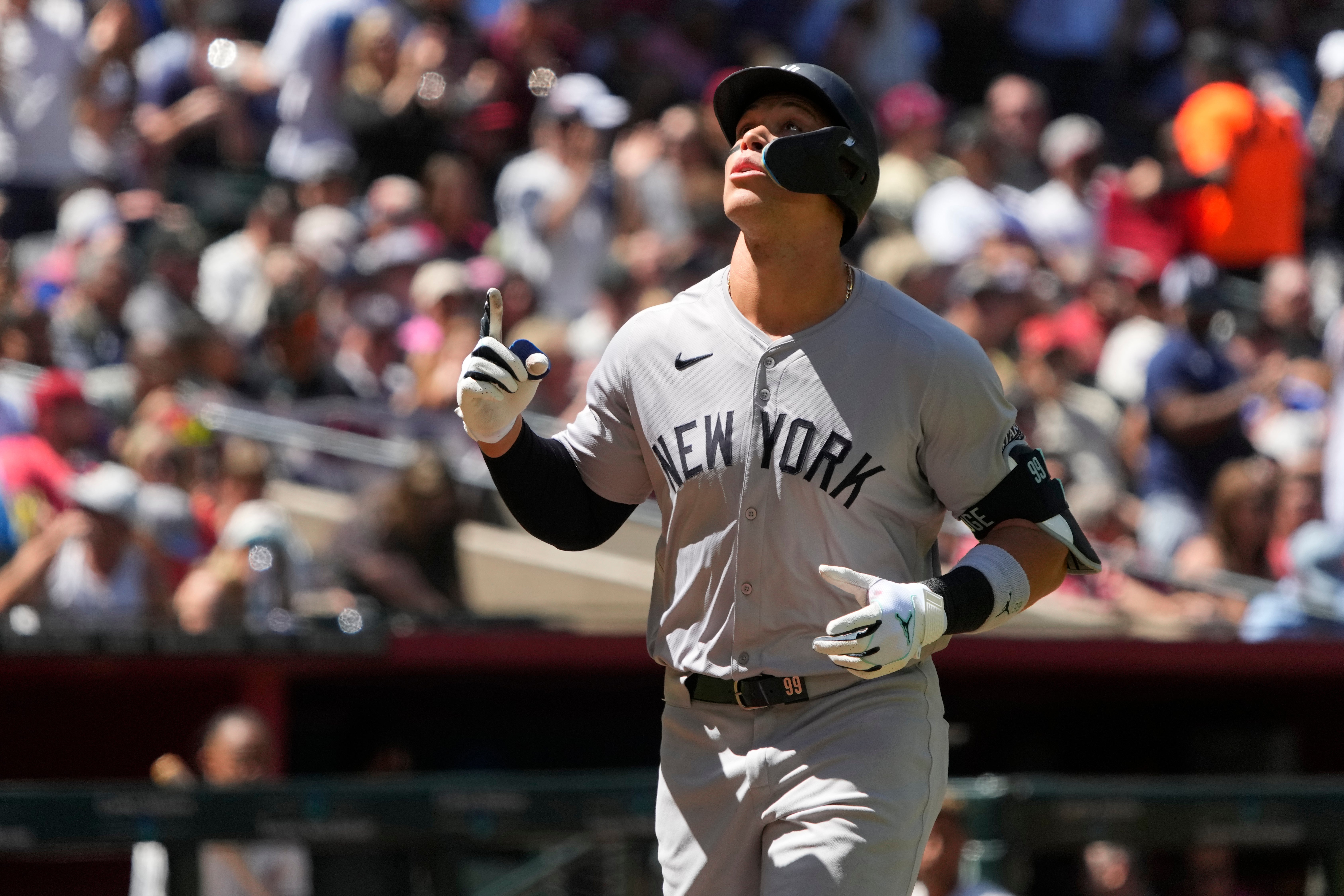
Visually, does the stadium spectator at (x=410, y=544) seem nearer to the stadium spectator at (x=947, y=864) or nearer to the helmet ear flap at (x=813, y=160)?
the stadium spectator at (x=947, y=864)

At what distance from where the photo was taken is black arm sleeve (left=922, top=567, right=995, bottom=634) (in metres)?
2.89

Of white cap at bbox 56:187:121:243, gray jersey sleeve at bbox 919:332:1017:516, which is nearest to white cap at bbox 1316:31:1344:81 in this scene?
white cap at bbox 56:187:121:243

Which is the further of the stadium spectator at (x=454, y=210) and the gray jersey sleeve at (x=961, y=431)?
the stadium spectator at (x=454, y=210)

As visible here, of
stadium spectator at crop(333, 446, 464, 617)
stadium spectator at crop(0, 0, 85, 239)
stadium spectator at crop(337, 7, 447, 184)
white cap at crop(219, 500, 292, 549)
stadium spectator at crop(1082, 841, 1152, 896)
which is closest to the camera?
stadium spectator at crop(1082, 841, 1152, 896)

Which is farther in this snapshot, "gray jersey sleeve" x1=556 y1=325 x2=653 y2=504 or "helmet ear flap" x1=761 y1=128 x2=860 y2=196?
"gray jersey sleeve" x1=556 y1=325 x2=653 y2=504

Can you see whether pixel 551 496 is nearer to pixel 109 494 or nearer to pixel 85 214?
pixel 109 494

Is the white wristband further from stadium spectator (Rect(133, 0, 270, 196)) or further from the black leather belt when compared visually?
stadium spectator (Rect(133, 0, 270, 196))

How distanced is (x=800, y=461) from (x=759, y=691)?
0.38 m

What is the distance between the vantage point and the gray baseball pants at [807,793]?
2.91 meters

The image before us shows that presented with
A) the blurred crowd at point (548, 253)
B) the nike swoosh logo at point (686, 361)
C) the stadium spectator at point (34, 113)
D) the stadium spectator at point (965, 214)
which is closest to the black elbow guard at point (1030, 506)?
the nike swoosh logo at point (686, 361)

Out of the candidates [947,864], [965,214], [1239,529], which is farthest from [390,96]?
[947,864]

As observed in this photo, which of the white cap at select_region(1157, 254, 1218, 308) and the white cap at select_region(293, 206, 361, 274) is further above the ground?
the white cap at select_region(293, 206, 361, 274)

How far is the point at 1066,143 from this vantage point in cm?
1030

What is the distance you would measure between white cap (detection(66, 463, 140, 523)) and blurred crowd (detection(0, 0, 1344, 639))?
2cm
